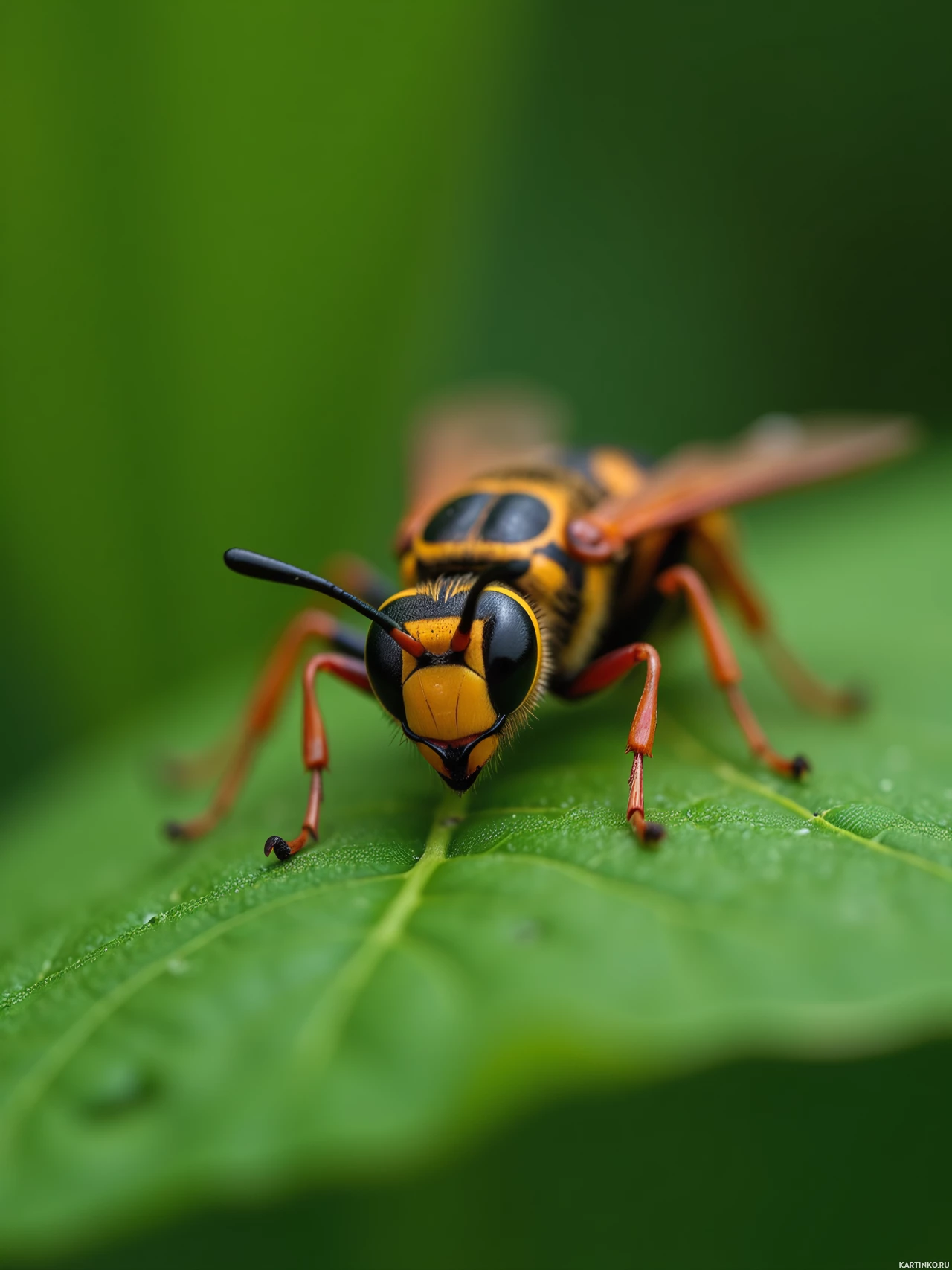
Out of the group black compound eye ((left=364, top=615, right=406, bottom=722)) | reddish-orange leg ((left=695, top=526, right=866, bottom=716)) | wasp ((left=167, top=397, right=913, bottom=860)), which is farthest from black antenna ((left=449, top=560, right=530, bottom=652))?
reddish-orange leg ((left=695, top=526, right=866, bottom=716))

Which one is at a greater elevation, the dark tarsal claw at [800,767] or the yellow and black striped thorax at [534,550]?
the yellow and black striped thorax at [534,550]

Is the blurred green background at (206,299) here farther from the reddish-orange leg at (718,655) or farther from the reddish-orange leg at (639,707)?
the reddish-orange leg at (639,707)

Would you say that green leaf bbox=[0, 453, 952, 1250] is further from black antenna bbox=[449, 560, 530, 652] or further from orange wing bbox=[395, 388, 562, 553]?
orange wing bbox=[395, 388, 562, 553]

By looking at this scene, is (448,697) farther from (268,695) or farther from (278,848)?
(268,695)

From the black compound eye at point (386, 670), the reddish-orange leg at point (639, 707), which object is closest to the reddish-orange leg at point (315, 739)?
the black compound eye at point (386, 670)

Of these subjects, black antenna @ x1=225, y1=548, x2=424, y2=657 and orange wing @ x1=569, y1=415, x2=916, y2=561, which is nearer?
black antenna @ x1=225, y1=548, x2=424, y2=657

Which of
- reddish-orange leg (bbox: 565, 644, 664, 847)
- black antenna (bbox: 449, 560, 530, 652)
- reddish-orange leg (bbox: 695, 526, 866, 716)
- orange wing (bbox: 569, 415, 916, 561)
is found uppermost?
black antenna (bbox: 449, 560, 530, 652)

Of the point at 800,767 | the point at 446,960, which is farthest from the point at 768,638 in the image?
the point at 446,960
